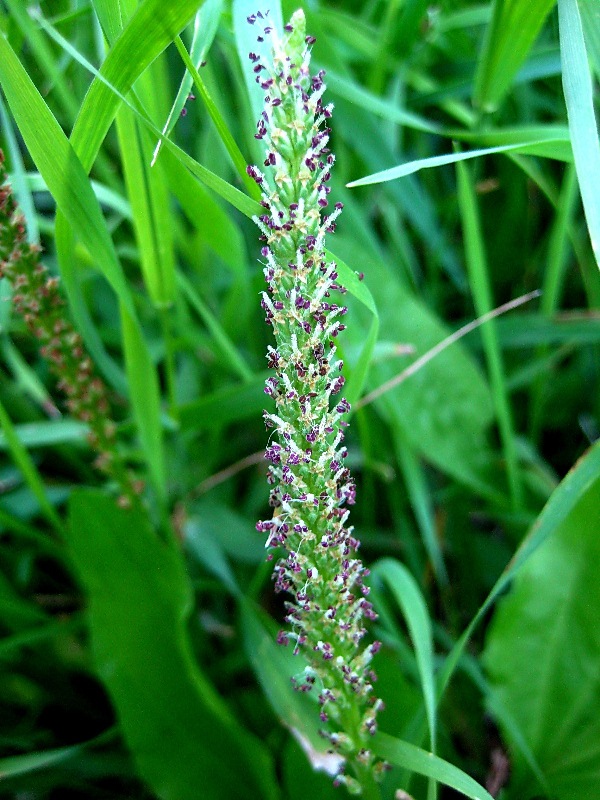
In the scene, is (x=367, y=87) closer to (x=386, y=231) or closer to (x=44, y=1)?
→ (x=386, y=231)

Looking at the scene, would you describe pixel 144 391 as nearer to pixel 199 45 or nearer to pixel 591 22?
pixel 199 45

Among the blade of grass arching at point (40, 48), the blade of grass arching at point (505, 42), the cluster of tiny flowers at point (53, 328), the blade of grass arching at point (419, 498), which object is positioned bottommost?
the blade of grass arching at point (419, 498)

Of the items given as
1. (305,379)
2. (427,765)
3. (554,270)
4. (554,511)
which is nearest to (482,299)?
(554,270)

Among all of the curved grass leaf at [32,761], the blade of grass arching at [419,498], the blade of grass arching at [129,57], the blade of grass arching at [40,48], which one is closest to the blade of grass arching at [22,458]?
the curved grass leaf at [32,761]

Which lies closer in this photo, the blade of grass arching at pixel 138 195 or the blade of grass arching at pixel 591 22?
the blade of grass arching at pixel 591 22

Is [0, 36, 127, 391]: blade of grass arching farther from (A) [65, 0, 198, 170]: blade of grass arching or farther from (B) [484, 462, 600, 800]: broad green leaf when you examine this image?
(B) [484, 462, 600, 800]: broad green leaf

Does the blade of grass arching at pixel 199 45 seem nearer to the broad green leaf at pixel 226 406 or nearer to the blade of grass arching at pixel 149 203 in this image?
the blade of grass arching at pixel 149 203
